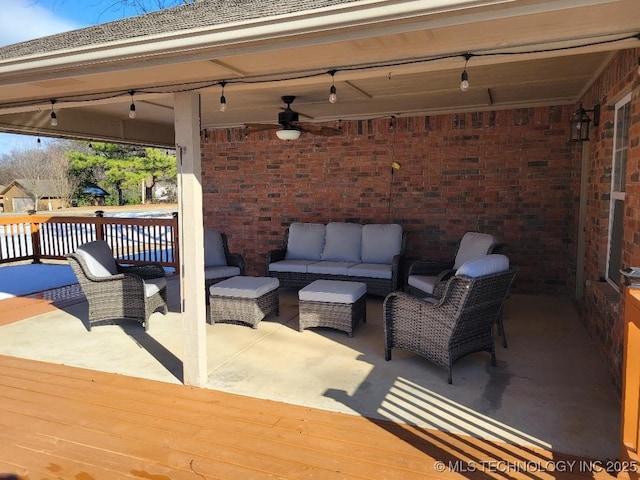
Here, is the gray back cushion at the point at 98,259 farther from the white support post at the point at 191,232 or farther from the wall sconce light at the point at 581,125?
the wall sconce light at the point at 581,125

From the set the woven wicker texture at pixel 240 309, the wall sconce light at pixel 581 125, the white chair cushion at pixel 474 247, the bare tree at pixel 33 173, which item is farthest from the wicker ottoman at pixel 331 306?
the bare tree at pixel 33 173

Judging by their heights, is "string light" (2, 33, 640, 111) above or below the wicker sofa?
above

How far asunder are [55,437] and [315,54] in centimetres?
296

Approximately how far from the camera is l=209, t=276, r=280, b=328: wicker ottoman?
16.6 ft

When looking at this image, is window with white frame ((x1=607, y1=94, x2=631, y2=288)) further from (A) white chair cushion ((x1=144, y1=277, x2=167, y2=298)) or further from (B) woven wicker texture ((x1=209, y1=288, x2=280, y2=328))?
(A) white chair cushion ((x1=144, y1=277, x2=167, y2=298))

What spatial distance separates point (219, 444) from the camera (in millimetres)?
2812

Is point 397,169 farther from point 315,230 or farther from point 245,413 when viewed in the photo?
point 245,413

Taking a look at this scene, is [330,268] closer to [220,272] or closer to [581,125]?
[220,272]

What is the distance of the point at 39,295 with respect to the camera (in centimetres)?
673

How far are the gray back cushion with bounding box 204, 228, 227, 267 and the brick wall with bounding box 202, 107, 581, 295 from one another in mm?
1676

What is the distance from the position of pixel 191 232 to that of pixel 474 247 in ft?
11.1

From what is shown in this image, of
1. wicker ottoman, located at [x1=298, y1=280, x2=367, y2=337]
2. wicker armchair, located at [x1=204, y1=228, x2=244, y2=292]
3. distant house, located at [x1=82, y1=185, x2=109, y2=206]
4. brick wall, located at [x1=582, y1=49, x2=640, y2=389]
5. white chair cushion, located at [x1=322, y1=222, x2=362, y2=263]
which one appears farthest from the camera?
distant house, located at [x1=82, y1=185, x2=109, y2=206]

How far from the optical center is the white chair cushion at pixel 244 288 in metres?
5.08

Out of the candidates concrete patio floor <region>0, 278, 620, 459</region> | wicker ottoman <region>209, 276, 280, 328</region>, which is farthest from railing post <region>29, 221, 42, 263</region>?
wicker ottoman <region>209, 276, 280, 328</region>
